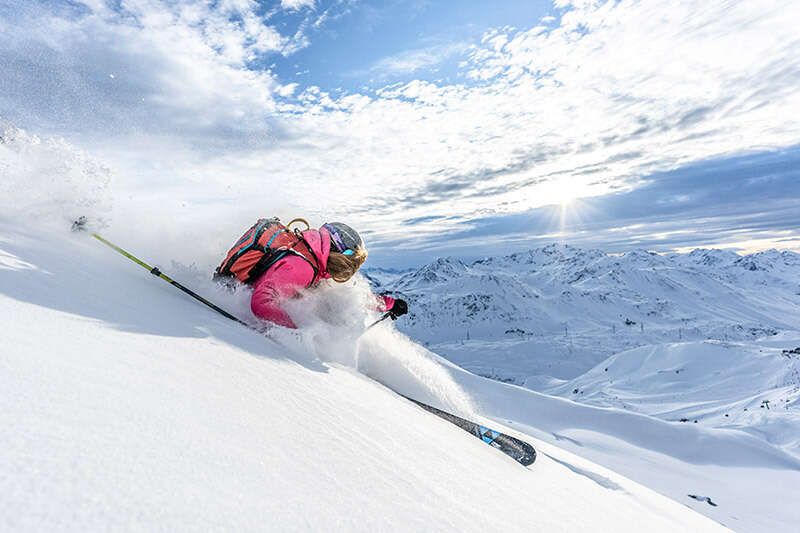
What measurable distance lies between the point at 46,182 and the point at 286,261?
273cm

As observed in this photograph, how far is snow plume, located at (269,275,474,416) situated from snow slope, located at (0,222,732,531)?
0.25 meters

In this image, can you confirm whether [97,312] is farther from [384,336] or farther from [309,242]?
[384,336]

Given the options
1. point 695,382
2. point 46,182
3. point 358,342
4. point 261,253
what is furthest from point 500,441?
point 695,382

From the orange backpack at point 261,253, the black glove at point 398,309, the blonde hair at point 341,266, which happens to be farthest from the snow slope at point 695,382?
the orange backpack at point 261,253

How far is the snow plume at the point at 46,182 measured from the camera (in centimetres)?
460

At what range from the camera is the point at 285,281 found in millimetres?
4609

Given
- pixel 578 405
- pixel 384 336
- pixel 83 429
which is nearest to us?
pixel 83 429

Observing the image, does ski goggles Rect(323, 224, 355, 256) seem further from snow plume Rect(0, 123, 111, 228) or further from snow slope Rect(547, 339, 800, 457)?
snow slope Rect(547, 339, 800, 457)

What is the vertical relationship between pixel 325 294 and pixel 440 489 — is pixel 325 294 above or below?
above

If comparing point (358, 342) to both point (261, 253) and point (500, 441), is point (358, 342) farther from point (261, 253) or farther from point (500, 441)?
point (500, 441)

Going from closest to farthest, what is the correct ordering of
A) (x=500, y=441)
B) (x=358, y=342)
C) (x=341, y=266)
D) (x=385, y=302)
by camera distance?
1. (x=500, y=441)
2. (x=358, y=342)
3. (x=341, y=266)
4. (x=385, y=302)

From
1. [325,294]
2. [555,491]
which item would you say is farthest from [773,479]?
[325,294]

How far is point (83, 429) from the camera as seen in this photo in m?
1.28

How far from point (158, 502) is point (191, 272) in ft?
15.8
